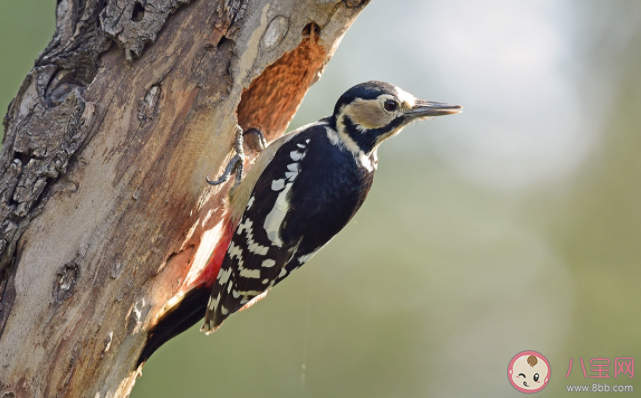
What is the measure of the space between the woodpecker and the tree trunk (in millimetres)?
402

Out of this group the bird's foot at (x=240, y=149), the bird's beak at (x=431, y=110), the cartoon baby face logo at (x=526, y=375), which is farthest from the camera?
the cartoon baby face logo at (x=526, y=375)

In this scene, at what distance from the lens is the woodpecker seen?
280 cm

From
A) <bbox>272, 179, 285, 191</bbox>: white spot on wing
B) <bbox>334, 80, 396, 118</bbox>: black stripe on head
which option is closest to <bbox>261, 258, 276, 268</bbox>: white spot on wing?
<bbox>272, 179, 285, 191</bbox>: white spot on wing

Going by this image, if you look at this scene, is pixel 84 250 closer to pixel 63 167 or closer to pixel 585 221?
pixel 63 167

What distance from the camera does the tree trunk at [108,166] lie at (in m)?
2.17

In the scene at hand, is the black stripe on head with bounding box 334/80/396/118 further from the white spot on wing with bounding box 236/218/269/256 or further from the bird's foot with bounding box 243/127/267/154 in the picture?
the white spot on wing with bounding box 236/218/269/256

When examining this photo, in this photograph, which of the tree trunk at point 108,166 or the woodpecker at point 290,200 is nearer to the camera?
the tree trunk at point 108,166

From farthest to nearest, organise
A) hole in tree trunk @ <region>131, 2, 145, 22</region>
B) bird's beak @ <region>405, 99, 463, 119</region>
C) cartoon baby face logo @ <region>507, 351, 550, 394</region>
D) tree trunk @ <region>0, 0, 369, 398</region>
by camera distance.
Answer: cartoon baby face logo @ <region>507, 351, 550, 394</region> → bird's beak @ <region>405, 99, 463, 119</region> → hole in tree trunk @ <region>131, 2, 145, 22</region> → tree trunk @ <region>0, 0, 369, 398</region>

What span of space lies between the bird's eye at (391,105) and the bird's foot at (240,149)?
719mm

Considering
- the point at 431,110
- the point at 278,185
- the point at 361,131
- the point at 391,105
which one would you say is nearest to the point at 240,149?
the point at 278,185

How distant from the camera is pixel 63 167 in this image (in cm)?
221

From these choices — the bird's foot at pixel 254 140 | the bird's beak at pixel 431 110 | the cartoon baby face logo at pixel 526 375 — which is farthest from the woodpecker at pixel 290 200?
the cartoon baby face logo at pixel 526 375

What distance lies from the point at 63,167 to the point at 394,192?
531 cm

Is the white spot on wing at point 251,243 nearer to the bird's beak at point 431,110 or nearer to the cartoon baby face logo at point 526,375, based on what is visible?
the bird's beak at point 431,110
